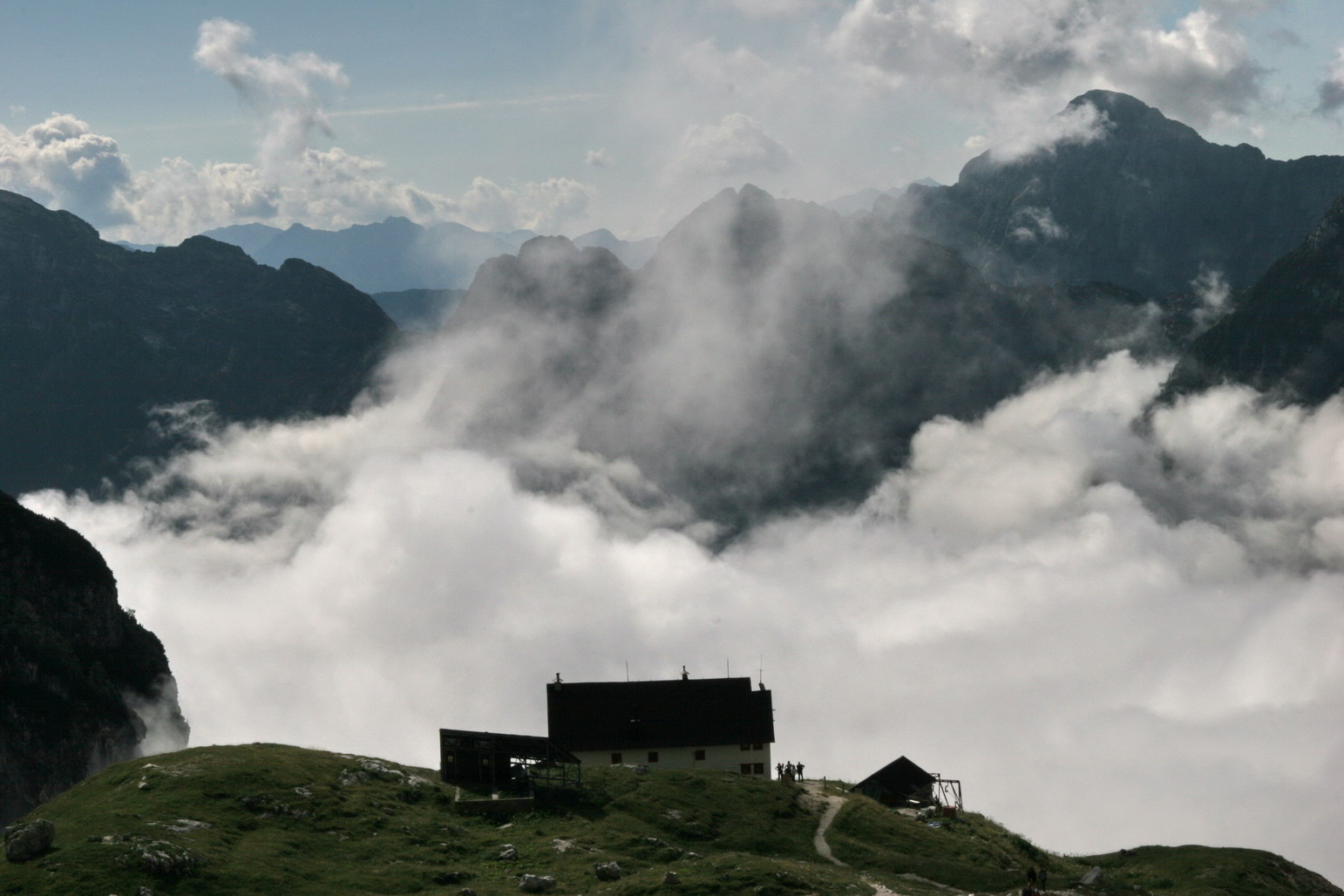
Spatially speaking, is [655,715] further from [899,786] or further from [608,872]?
[608,872]

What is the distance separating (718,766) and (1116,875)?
123 feet

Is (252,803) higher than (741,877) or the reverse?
higher

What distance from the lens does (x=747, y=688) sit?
4466 inches

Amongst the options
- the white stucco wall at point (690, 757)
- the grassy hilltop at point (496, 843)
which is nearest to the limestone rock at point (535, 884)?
the grassy hilltop at point (496, 843)

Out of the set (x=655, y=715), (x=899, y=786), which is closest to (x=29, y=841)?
(x=655, y=715)

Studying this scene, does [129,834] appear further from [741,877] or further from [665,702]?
[665,702]

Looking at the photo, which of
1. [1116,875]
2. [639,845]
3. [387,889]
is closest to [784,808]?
[639,845]

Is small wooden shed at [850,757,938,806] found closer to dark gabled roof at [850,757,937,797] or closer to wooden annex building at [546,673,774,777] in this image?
dark gabled roof at [850,757,937,797]

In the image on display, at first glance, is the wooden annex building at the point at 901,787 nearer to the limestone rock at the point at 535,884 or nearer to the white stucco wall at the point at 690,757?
the white stucco wall at the point at 690,757

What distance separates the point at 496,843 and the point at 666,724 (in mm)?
36558

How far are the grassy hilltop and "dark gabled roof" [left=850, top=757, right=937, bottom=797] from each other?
11.4 metres

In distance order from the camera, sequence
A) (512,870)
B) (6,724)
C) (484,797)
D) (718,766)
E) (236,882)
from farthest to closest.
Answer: (6,724), (718,766), (484,797), (512,870), (236,882)

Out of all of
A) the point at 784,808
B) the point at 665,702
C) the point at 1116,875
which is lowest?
the point at 1116,875

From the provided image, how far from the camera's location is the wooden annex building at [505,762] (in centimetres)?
8719
